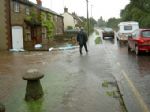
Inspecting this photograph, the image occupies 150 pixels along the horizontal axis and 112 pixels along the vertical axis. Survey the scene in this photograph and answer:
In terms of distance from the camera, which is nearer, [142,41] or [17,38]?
[142,41]

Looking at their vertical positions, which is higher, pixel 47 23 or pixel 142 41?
pixel 47 23

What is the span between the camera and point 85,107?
948 centimetres

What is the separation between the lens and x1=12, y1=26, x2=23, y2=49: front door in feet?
121

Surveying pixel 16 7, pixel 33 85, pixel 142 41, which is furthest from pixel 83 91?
pixel 16 7

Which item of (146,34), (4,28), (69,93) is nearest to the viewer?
(69,93)

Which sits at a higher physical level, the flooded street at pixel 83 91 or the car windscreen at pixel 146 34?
the car windscreen at pixel 146 34

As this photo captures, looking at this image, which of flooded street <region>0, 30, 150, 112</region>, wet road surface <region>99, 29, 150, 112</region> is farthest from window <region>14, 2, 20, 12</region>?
flooded street <region>0, 30, 150, 112</region>

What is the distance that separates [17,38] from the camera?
37.2m

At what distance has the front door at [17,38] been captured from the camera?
3700cm

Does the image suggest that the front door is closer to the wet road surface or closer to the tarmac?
the wet road surface

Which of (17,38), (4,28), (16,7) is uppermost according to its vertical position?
(16,7)

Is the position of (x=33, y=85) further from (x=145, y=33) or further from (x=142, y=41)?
(x=145, y=33)

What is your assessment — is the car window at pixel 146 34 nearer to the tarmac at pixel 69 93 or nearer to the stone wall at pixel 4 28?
the tarmac at pixel 69 93

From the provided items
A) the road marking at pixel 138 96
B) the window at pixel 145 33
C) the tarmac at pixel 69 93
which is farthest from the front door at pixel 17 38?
the road marking at pixel 138 96
